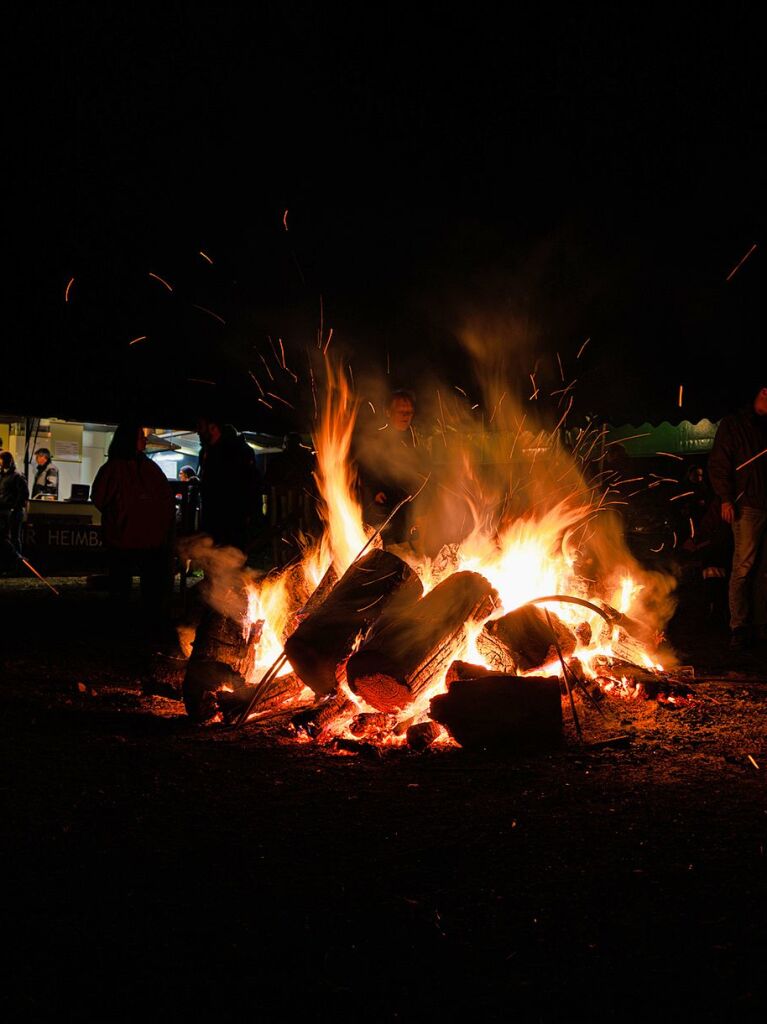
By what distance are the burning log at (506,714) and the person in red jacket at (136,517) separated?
452 cm

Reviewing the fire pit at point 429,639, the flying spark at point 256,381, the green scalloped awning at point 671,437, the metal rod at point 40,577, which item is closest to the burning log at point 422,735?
the fire pit at point 429,639

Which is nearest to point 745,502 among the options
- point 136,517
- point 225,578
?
point 225,578

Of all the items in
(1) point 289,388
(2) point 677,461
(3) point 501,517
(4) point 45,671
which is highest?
(1) point 289,388

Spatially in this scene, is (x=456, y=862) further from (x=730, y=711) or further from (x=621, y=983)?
(x=730, y=711)

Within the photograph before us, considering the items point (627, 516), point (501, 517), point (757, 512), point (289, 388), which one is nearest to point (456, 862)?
point (501, 517)

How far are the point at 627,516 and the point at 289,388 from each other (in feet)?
35.7

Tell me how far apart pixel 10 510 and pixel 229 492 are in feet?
23.5

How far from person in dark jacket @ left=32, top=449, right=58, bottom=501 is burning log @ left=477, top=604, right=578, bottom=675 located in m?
12.2

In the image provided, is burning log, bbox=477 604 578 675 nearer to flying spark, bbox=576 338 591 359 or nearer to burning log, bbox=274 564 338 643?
burning log, bbox=274 564 338 643

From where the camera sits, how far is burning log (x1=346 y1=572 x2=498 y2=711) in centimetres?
392

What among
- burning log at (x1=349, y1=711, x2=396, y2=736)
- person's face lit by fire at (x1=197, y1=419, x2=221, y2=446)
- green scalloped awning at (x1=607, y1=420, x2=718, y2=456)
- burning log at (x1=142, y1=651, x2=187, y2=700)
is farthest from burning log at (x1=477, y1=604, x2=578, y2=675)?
green scalloped awning at (x1=607, y1=420, x2=718, y2=456)

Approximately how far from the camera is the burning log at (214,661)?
4.16 m

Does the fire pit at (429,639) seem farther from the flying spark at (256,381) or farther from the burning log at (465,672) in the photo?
the flying spark at (256,381)

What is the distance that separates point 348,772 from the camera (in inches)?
133
